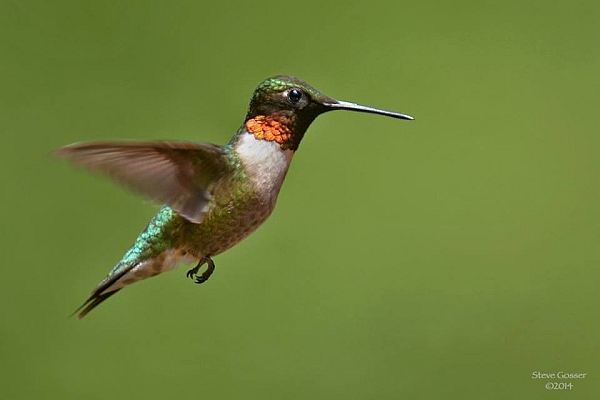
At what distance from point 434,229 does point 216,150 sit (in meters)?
1.37

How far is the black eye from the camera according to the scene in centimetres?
78

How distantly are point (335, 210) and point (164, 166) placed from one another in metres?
1.31

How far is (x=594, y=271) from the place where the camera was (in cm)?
206

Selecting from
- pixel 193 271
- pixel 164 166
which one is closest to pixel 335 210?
pixel 193 271

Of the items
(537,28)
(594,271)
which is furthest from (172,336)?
(537,28)

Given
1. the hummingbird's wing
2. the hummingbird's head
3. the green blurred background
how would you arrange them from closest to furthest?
the hummingbird's wing, the hummingbird's head, the green blurred background

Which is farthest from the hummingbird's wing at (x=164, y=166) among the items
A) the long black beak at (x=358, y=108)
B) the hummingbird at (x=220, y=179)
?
the long black beak at (x=358, y=108)

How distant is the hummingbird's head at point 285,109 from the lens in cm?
78

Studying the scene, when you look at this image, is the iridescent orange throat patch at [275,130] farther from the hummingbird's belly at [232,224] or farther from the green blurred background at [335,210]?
the green blurred background at [335,210]

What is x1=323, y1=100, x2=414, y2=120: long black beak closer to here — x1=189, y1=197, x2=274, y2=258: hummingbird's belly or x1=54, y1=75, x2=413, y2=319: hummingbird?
x1=54, y1=75, x2=413, y2=319: hummingbird

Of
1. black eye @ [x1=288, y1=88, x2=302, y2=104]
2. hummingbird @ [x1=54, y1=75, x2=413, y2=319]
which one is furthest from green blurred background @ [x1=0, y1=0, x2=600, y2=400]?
black eye @ [x1=288, y1=88, x2=302, y2=104]

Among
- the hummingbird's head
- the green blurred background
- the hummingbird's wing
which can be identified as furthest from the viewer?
the green blurred background

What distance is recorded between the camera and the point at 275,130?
0.81 metres

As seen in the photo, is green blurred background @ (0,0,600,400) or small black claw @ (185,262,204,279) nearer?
small black claw @ (185,262,204,279)
